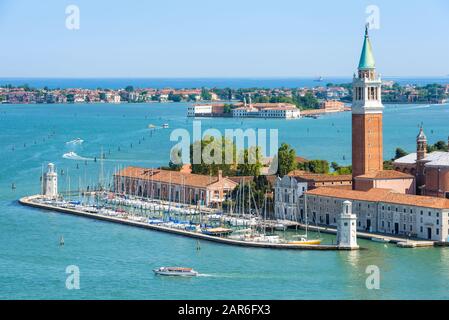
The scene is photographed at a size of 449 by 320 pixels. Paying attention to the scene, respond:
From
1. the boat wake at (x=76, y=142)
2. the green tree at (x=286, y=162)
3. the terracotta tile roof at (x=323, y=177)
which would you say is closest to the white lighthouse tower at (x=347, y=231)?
the terracotta tile roof at (x=323, y=177)

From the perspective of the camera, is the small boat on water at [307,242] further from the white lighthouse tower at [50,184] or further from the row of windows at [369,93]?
the white lighthouse tower at [50,184]

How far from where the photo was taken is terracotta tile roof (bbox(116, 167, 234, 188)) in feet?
77.4

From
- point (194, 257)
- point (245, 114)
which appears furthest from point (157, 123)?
point (194, 257)

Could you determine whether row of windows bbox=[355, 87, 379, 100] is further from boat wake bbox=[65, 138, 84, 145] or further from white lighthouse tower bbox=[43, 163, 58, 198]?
boat wake bbox=[65, 138, 84, 145]

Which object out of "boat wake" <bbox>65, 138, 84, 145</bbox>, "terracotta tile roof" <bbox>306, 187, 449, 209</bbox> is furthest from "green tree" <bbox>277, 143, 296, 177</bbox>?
"boat wake" <bbox>65, 138, 84, 145</bbox>

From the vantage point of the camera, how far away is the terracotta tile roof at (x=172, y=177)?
77.4 ft

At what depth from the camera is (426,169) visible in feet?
67.9

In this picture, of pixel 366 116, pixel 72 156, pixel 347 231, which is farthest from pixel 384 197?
pixel 72 156

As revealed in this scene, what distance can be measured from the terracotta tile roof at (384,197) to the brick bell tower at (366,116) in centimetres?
90

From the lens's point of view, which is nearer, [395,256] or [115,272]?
[115,272]

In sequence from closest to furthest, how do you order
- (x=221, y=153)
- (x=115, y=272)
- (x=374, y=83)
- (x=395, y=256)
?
(x=115, y=272) < (x=395, y=256) < (x=374, y=83) < (x=221, y=153)

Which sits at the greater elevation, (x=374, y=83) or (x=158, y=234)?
(x=374, y=83)
